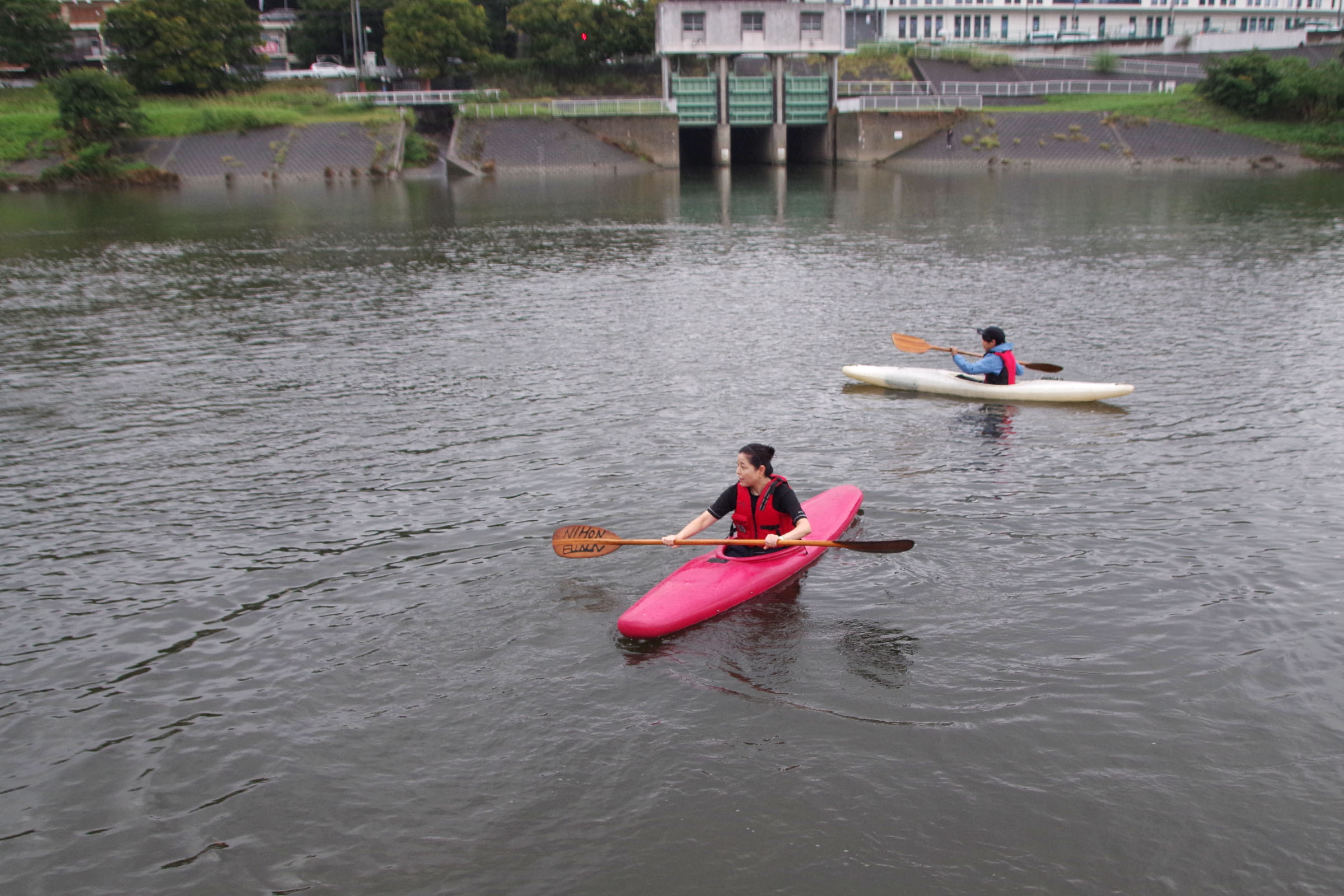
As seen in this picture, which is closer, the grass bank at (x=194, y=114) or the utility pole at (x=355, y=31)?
the grass bank at (x=194, y=114)

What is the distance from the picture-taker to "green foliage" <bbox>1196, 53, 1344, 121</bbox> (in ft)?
203

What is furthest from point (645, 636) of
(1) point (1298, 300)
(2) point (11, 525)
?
(1) point (1298, 300)

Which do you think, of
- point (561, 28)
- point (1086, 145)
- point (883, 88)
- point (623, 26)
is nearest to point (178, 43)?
point (561, 28)

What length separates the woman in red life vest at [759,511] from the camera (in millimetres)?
10867

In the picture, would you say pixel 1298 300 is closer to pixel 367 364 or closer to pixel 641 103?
pixel 367 364

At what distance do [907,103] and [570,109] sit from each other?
22618 millimetres

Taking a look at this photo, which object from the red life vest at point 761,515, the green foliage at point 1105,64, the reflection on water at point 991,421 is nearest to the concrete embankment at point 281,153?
the green foliage at point 1105,64

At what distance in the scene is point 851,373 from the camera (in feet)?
62.0

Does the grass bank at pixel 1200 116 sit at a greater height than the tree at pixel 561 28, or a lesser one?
lesser

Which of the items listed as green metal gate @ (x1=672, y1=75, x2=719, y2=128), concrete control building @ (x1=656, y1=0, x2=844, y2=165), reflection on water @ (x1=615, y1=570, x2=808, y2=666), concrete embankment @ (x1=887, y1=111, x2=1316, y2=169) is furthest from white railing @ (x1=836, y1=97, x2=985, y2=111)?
reflection on water @ (x1=615, y1=570, x2=808, y2=666)

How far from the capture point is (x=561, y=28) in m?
80.7

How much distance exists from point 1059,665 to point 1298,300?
19.4 metres

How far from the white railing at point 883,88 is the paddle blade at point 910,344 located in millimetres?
55111

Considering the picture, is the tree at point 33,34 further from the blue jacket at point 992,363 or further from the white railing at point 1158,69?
the blue jacket at point 992,363
